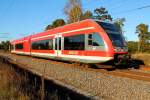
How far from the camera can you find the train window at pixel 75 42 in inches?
734

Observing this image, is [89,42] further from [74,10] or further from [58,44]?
[74,10]

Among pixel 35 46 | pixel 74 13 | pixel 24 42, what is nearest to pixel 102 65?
pixel 35 46

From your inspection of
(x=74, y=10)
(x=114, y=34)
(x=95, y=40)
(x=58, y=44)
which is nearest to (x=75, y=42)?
(x=95, y=40)

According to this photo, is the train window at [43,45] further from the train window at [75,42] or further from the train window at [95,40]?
the train window at [95,40]

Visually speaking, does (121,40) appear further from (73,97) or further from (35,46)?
(35,46)

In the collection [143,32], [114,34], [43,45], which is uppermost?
[143,32]

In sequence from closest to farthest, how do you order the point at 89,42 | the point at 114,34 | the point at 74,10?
the point at 114,34
the point at 89,42
the point at 74,10

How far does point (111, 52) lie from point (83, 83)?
481 centimetres

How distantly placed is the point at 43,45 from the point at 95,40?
513 inches

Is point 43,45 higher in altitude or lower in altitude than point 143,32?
lower

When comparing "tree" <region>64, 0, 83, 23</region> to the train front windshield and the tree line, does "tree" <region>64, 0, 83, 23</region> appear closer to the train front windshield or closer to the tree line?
the tree line

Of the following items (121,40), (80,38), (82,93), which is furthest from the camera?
(80,38)

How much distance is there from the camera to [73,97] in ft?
29.8

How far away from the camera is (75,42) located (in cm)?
1980
